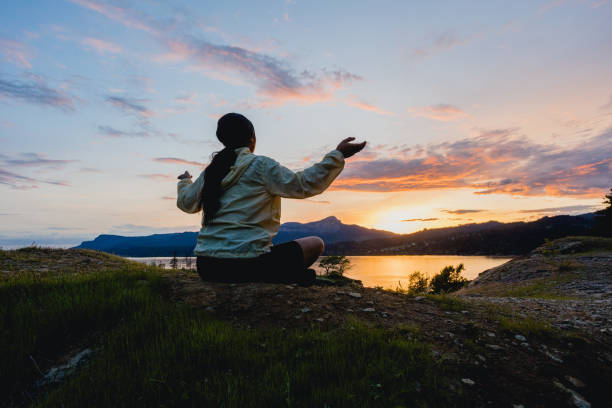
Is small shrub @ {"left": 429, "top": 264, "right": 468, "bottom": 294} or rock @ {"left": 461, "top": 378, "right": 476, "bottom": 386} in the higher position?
rock @ {"left": 461, "top": 378, "right": 476, "bottom": 386}

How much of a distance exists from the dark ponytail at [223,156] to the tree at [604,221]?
48805 mm

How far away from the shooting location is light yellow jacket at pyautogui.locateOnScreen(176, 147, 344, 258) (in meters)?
3.59

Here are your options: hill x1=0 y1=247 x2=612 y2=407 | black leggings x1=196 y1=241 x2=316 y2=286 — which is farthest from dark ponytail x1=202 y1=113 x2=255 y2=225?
hill x1=0 y1=247 x2=612 y2=407

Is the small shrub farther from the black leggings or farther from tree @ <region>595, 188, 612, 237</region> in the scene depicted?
tree @ <region>595, 188, 612, 237</region>

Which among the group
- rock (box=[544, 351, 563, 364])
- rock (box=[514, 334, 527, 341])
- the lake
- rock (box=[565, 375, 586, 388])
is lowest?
the lake

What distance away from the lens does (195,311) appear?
11.0 ft

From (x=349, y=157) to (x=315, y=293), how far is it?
192 centimetres

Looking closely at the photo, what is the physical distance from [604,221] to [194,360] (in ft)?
171

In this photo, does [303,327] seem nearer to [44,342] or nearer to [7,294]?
[44,342]

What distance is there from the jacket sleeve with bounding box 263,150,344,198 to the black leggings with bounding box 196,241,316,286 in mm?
882

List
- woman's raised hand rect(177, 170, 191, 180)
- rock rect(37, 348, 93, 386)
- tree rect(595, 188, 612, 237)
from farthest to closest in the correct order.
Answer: tree rect(595, 188, 612, 237)
woman's raised hand rect(177, 170, 191, 180)
rock rect(37, 348, 93, 386)

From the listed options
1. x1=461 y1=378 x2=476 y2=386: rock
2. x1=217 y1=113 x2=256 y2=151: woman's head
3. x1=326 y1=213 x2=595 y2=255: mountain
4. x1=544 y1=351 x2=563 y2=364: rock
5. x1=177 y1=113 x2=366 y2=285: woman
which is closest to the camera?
x1=461 y1=378 x2=476 y2=386: rock

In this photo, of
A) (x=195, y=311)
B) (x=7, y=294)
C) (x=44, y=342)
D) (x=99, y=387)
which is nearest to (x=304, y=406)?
(x=99, y=387)

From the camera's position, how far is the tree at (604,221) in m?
35.4
